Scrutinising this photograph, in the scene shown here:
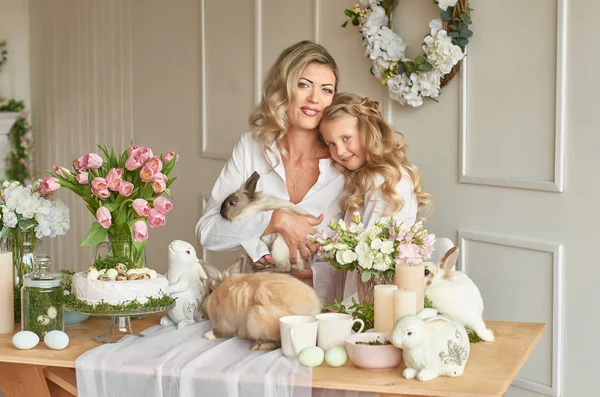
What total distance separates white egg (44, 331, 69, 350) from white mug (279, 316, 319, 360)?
0.57 metres

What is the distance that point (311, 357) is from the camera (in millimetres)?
1979

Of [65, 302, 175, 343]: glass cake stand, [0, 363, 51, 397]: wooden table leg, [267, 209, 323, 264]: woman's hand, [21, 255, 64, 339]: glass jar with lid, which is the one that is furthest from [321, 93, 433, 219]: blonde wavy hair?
[0, 363, 51, 397]: wooden table leg

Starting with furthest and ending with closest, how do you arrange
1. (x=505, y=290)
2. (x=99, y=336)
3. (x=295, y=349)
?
(x=505, y=290) < (x=99, y=336) < (x=295, y=349)

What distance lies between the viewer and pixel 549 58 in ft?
10.3

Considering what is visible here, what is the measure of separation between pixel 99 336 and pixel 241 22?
8.58 ft

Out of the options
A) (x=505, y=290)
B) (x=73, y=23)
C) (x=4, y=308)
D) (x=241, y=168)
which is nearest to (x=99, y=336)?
(x=4, y=308)

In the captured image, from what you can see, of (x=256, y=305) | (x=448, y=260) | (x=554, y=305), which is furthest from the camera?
(x=554, y=305)

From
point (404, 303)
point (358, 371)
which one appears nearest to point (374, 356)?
point (358, 371)

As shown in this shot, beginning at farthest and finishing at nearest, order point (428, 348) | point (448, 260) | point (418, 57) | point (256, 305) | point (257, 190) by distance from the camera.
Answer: point (418, 57)
point (257, 190)
point (448, 260)
point (256, 305)
point (428, 348)

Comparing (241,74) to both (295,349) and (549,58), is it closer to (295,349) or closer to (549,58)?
(549,58)

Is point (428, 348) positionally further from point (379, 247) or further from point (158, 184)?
A: point (158, 184)

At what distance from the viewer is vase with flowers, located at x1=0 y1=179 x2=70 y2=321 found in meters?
2.49

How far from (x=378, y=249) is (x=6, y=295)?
102 centimetres

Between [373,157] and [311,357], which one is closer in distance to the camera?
[311,357]
